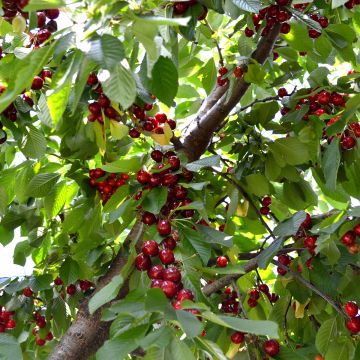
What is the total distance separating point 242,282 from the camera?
188 centimetres

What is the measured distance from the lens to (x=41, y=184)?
1.76m

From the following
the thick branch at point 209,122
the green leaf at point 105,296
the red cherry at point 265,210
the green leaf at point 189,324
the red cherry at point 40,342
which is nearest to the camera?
the green leaf at point 189,324

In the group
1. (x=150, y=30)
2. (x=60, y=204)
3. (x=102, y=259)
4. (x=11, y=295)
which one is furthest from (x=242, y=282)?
(x=150, y=30)

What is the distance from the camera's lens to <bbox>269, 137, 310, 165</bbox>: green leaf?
1.76 metres

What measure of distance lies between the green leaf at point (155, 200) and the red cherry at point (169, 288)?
22 centimetres

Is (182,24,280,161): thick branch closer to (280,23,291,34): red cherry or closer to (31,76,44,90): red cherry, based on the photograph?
(280,23,291,34): red cherry

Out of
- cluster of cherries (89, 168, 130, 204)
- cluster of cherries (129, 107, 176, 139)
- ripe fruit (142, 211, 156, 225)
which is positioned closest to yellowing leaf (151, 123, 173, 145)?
cluster of cherries (129, 107, 176, 139)

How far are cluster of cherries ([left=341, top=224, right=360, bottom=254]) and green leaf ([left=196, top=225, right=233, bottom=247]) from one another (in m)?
0.28

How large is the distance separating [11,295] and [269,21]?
4.01 feet

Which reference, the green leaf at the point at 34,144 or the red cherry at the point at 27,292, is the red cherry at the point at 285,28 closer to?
the green leaf at the point at 34,144

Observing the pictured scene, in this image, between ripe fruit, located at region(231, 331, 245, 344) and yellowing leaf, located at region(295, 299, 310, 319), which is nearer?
ripe fruit, located at region(231, 331, 245, 344)

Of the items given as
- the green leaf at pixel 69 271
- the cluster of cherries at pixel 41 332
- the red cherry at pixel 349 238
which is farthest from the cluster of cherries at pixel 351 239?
the cluster of cherries at pixel 41 332

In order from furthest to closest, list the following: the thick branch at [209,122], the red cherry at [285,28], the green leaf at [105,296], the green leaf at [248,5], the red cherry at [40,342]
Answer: the red cherry at [40,342], the thick branch at [209,122], the red cherry at [285,28], the green leaf at [248,5], the green leaf at [105,296]

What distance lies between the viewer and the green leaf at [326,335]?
1518mm
